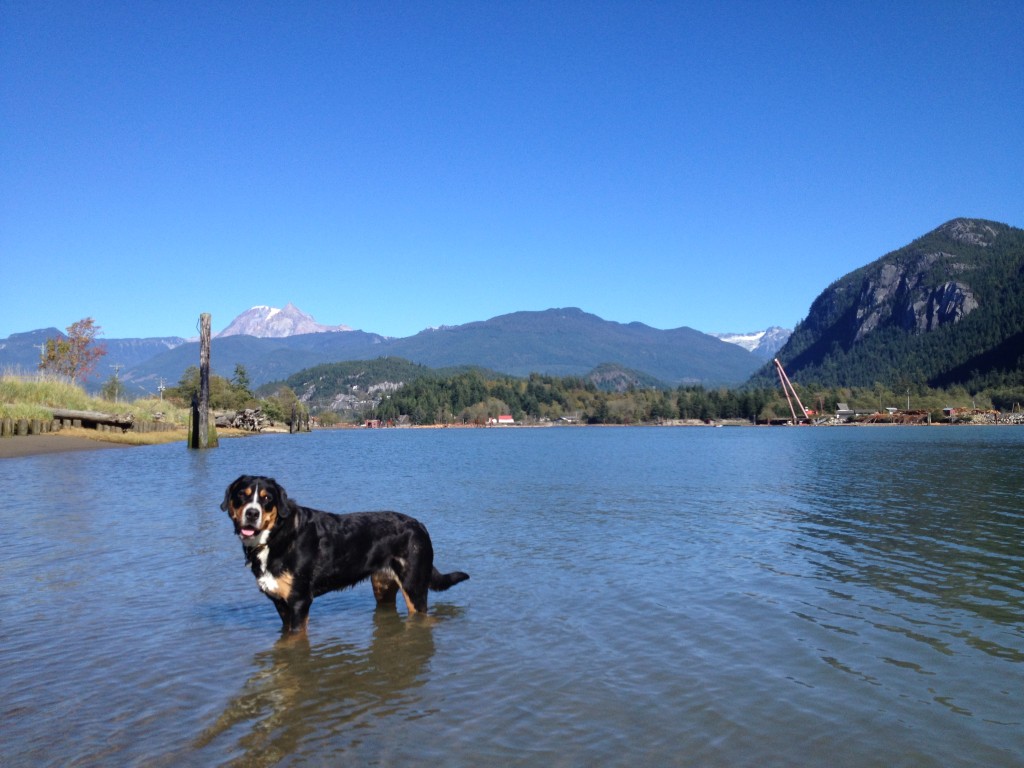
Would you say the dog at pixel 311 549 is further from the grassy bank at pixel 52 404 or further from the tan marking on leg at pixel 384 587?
the grassy bank at pixel 52 404

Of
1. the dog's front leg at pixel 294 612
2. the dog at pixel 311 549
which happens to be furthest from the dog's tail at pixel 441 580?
the dog's front leg at pixel 294 612

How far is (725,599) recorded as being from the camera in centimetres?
1030

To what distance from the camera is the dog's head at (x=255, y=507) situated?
24.4ft

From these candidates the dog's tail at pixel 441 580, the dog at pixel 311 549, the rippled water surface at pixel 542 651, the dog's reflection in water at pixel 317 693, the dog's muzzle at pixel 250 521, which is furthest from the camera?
the dog's tail at pixel 441 580

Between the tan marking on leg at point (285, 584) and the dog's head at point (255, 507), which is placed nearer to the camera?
the dog's head at point (255, 507)

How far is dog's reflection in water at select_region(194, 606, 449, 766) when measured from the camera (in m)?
5.82

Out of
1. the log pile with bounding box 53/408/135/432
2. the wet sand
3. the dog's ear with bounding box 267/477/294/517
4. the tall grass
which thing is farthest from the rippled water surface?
the log pile with bounding box 53/408/135/432

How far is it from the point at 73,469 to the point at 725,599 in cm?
2517

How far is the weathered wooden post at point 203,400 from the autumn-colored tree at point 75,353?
23.6m

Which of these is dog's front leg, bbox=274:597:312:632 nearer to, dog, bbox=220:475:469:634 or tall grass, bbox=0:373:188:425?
dog, bbox=220:475:469:634

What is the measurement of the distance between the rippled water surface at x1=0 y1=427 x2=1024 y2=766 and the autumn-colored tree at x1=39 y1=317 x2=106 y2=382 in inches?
2217

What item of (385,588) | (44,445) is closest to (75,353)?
(44,445)

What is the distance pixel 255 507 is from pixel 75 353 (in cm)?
7123

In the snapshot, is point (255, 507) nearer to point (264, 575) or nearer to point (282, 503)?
point (282, 503)
